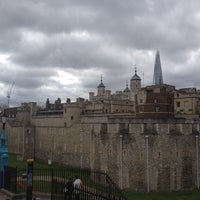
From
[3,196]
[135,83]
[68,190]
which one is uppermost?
[135,83]

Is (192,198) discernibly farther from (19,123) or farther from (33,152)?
(19,123)

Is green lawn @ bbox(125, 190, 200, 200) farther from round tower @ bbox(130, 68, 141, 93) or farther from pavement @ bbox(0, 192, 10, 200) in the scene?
round tower @ bbox(130, 68, 141, 93)

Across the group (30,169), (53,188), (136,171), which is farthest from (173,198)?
(30,169)

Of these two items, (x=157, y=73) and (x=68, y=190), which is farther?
(x=157, y=73)

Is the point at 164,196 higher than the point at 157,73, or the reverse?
the point at 157,73

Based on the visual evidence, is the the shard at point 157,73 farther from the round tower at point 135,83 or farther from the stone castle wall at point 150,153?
the stone castle wall at point 150,153

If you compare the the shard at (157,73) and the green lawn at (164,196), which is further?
the the shard at (157,73)

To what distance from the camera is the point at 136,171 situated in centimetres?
2867

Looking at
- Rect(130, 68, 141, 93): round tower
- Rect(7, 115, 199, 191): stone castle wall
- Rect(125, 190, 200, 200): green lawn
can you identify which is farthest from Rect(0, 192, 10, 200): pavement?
Rect(130, 68, 141, 93): round tower

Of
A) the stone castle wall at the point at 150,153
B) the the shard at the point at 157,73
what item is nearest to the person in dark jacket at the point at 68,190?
the stone castle wall at the point at 150,153

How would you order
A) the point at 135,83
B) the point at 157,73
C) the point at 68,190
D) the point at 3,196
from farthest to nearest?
the point at 157,73, the point at 135,83, the point at 3,196, the point at 68,190

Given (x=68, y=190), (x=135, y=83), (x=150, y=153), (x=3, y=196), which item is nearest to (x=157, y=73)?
(x=135, y=83)

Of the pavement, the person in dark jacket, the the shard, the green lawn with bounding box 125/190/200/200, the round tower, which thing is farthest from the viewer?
the the shard

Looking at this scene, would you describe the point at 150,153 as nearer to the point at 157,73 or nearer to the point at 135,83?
the point at 135,83
